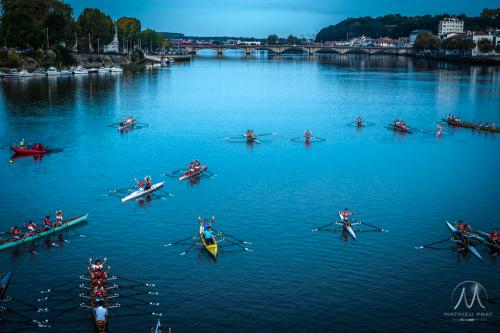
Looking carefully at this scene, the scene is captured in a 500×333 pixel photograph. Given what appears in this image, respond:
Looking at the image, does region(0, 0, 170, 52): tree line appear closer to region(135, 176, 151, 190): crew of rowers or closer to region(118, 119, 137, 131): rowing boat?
region(118, 119, 137, 131): rowing boat

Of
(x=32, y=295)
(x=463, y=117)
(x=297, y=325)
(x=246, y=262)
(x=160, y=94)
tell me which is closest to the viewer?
(x=297, y=325)

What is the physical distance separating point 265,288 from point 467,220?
19149mm

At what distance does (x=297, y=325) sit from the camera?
2983cm

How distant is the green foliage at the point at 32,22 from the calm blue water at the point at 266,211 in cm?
5834

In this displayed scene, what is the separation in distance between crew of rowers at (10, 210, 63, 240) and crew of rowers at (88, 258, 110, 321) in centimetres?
748

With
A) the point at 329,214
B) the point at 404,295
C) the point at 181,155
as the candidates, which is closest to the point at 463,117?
the point at 181,155

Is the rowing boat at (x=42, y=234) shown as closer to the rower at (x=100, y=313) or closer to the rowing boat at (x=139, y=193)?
the rowing boat at (x=139, y=193)

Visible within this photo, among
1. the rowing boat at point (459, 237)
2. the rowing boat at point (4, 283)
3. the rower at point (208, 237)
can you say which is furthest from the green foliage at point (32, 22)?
the rowing boat at point (459, 237)

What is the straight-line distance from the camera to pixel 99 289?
3102 cm

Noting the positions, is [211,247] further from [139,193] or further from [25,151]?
[25,151]

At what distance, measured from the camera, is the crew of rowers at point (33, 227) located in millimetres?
38594

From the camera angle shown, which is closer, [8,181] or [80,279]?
[80,279]

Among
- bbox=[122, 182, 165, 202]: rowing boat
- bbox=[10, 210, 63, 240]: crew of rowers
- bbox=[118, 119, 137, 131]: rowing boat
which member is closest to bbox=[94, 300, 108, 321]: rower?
bbox=[10, 210, 63, 240]: crew of rowers

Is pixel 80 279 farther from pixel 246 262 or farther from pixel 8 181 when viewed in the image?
pixel 8 181
